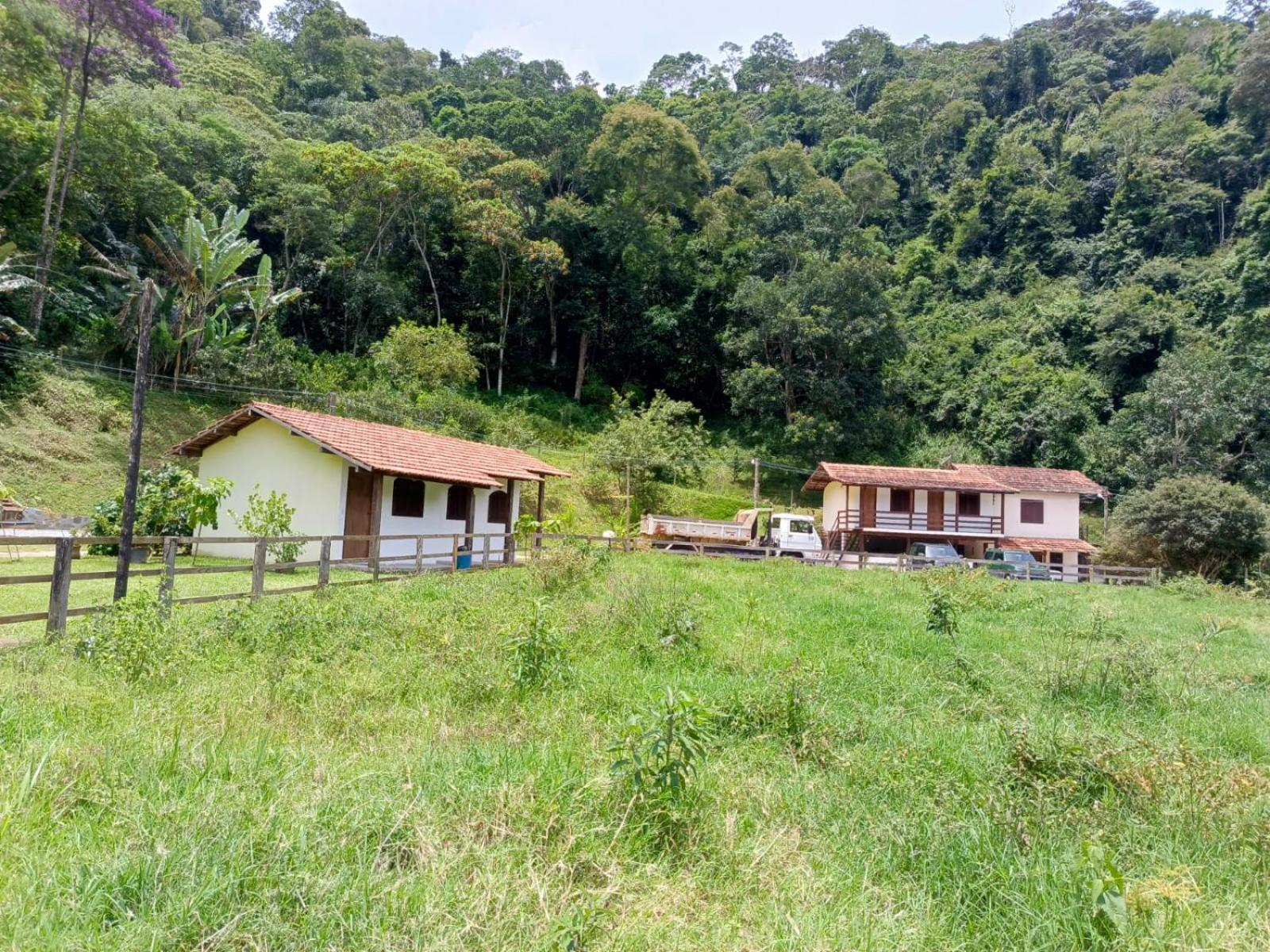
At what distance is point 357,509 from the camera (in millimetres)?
18297

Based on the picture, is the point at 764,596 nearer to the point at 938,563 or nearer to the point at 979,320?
the point at 938,563

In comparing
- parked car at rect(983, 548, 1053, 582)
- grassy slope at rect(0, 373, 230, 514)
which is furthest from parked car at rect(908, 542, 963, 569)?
grassy slope at rect(0, 373, 230, 514)

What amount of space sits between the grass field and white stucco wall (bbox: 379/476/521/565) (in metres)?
10.8

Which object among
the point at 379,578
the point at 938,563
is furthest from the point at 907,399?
the point at 379,578

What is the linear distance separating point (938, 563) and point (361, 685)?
20.9 metres

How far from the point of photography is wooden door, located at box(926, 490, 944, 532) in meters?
32.3

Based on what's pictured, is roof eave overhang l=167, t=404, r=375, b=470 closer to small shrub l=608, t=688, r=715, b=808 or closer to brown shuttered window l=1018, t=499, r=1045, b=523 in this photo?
small shrub l=608, t=688, r=715, b=808

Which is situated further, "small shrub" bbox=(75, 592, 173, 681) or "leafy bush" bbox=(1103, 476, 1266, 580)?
"leafy bush" bbox=(1103, 476, 1266, 580)

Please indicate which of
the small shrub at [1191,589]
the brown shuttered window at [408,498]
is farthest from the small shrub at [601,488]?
the small shrub at [1191,589]

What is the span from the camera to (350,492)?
719 inches

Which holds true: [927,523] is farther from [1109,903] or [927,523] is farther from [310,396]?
[1109,903]

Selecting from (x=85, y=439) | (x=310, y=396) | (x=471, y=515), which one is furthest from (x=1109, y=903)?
(x=310, y=396)

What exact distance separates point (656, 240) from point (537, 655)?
3949cm

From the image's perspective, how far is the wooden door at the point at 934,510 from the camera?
3231 centimetres
